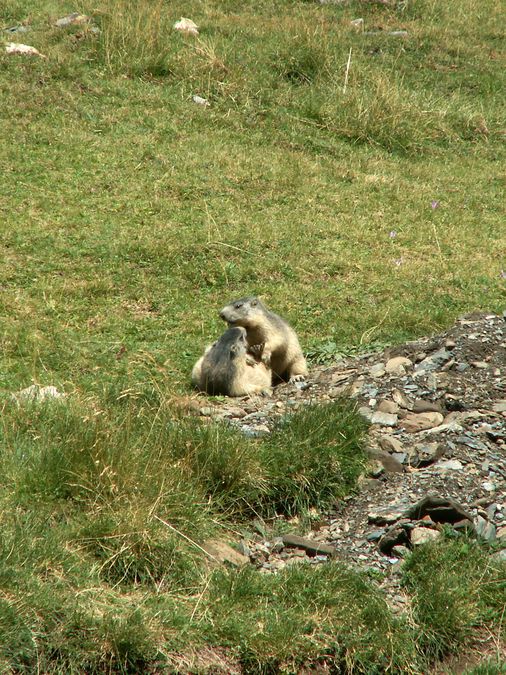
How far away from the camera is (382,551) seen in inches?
228

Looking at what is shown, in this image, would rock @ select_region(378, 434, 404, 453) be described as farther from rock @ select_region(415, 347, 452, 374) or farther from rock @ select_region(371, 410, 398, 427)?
rock @ select_region(415, 347, 452, 374)

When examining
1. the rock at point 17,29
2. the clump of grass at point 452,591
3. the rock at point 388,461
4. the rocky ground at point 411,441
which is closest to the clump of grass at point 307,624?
the clump of grass at point 452,591

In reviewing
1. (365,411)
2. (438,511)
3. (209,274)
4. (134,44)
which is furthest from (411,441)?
(134,44)

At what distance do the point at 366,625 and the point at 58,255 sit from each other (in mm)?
6733

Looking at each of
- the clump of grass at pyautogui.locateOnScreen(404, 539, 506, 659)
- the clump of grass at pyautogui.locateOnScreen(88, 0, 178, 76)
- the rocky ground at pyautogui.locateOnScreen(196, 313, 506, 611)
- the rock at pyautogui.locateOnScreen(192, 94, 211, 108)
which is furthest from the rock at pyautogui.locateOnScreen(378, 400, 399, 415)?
the clump of grass at pyautogui.locateOnScreen(88, 0, 178, 76)

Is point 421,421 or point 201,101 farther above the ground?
point 201,101

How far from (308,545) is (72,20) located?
12.0 m

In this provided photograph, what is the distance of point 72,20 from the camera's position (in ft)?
51.0

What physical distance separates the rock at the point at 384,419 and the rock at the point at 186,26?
1021cm

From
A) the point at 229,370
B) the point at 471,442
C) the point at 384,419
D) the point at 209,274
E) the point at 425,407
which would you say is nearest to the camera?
the point at 471,442

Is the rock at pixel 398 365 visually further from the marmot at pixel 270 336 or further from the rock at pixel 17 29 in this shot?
the rock at pixel 17 29

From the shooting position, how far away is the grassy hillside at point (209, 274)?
494cm

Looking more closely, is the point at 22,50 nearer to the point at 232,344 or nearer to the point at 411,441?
the point at 232,344

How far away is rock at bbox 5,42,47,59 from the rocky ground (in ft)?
26.3
